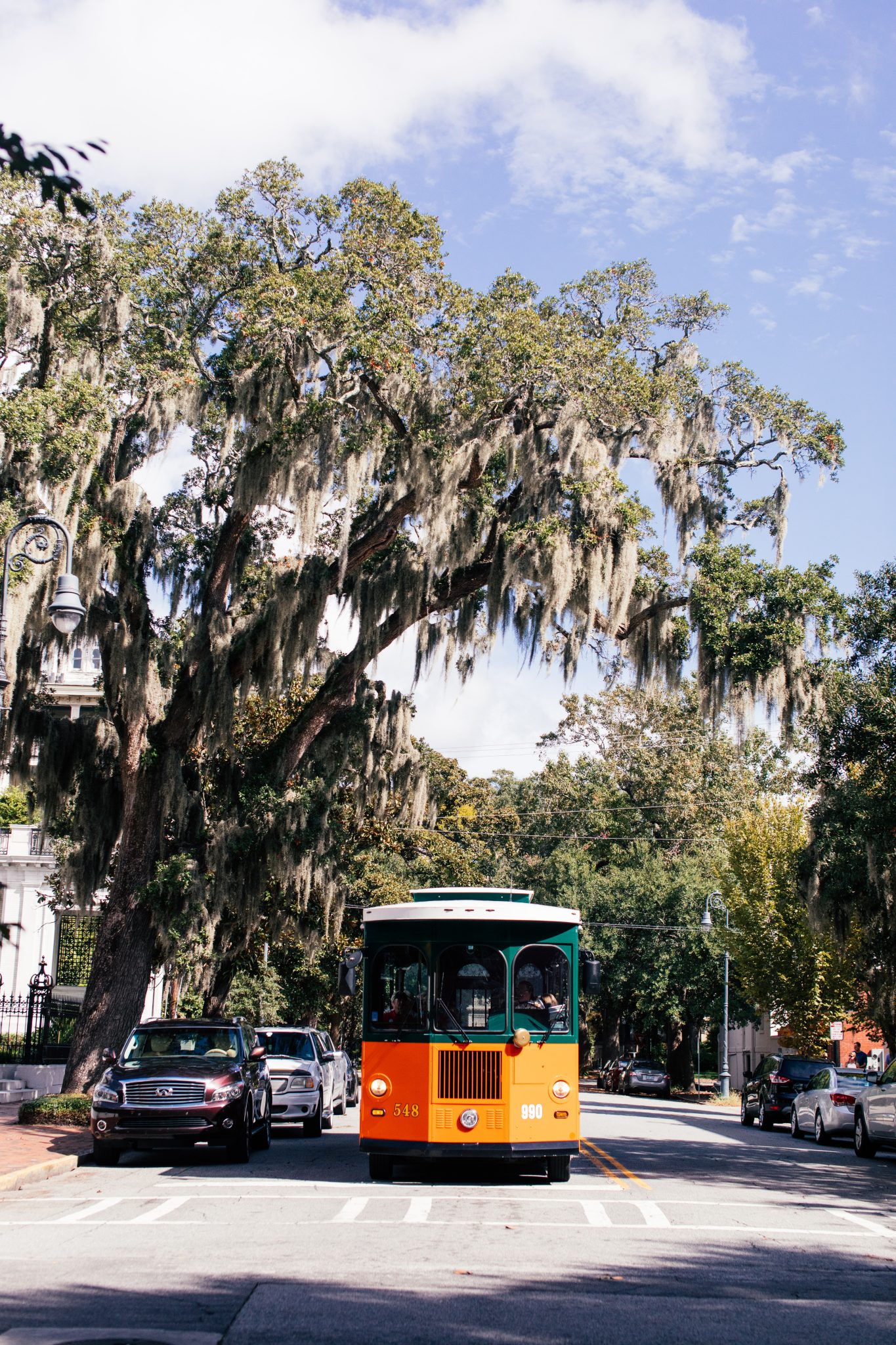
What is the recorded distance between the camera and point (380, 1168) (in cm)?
1440

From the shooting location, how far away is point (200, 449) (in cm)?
2409

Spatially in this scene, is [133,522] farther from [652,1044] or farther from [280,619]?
[652,1044]

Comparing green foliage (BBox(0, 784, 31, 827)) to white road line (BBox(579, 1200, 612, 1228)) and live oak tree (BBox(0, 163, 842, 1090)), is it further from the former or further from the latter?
white road line (BBox(579, 1200, 612, 1228))

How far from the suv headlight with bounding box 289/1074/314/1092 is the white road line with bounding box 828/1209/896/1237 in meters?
11.4

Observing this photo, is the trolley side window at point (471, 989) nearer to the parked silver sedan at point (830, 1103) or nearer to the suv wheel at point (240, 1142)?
the suv wheel at point (240, 1142)

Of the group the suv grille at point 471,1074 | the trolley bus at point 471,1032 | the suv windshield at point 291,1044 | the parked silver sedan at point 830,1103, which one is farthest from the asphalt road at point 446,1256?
the suv windshield at point 291,1044

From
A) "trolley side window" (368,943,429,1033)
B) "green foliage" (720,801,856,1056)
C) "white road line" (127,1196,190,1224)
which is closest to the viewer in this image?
"white road line" (127,1196,190,1224)

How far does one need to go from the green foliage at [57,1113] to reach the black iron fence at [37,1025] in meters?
6.21

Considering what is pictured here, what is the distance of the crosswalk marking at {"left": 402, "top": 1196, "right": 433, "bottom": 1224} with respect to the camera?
440 inches

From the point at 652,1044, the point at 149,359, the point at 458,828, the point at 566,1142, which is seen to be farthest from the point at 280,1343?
the point at 652,1044

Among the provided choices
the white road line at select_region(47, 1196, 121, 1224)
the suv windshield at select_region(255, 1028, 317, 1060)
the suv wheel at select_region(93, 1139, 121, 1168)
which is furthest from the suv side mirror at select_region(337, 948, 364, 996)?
the suv windshield at select_region(255, 1028, 317, 1060)

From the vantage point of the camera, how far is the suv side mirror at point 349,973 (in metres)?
14.1

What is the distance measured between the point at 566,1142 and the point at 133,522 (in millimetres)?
12625

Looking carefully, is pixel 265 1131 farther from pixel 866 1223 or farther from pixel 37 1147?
pixel 866 1223
